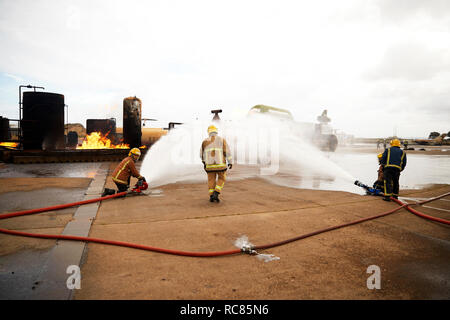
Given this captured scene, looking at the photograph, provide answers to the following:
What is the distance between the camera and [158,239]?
3.22 m

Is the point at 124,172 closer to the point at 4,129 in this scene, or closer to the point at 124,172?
the point at 124,172

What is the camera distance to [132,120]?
50.0 ft

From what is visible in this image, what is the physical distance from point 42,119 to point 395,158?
55.0ft

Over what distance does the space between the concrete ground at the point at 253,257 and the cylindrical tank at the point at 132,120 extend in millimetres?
10489

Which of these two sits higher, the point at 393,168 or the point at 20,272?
the point at 393,168

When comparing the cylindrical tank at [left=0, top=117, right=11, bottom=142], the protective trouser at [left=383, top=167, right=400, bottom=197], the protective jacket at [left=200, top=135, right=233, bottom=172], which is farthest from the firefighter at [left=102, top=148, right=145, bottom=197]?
the cylindrical tank at [left=0, top=117, right=11, bottom=142]

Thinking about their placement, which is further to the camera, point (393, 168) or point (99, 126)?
point (99, 126)

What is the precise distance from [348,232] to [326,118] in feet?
70.3

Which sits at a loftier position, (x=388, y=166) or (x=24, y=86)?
(x=24, y=86)

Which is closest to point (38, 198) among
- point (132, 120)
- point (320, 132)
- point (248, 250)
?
point (248, 250)

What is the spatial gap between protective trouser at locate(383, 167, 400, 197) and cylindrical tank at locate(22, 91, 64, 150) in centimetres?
1649
